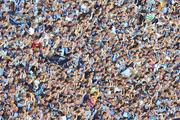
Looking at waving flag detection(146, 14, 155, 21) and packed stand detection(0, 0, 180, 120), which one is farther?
waving flag detection(146, 14, 155, 21)

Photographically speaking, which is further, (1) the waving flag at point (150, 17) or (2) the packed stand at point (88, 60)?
(1) the waving flag at point (150, 17)

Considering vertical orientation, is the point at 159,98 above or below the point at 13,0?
below

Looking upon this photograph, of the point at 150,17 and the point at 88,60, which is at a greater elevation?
the point at 150,17

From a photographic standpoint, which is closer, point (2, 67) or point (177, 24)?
point (2, 67)

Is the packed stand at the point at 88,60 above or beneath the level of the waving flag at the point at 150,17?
beneath

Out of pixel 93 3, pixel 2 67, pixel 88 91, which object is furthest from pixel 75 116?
pixel 93 3

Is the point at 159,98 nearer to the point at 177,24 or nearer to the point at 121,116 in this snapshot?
the point at 121,116

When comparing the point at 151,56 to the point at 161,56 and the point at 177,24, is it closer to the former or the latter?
the point at 161,56

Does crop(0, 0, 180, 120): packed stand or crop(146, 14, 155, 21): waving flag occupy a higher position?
crop(146, 14, 155, 21): waving flag

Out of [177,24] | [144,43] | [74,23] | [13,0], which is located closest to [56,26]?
[74,23]

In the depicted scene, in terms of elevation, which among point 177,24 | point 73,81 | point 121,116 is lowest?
point 121,116
